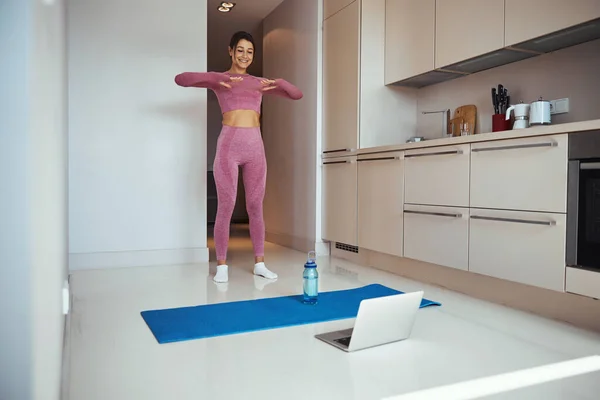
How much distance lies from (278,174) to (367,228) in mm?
1868

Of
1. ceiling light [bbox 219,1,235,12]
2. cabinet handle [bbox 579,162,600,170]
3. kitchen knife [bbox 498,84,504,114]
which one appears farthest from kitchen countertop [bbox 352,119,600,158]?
ceiling light [bbox 219,1,235,12]

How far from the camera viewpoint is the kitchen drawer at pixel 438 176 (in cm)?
295

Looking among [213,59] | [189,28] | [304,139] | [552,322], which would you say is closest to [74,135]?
[189,28]

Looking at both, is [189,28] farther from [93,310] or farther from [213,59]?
[213,59]

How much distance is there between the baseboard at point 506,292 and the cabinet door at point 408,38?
1.45 m

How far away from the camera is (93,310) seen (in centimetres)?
258

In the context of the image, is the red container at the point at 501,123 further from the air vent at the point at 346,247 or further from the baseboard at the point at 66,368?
the baseboard at the point at 66,368

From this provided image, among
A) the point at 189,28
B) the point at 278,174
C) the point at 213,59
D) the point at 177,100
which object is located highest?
the point at 213,59

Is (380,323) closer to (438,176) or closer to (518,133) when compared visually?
(518,133)

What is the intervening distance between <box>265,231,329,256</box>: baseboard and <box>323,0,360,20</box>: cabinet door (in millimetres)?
2109

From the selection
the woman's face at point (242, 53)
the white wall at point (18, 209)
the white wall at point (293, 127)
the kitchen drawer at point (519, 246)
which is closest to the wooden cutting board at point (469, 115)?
the kitchen drawer at point (519, 246)

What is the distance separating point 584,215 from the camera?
2277mm

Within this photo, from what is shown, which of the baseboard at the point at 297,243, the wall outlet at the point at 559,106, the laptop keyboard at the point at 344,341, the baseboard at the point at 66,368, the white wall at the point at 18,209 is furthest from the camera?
the baseboard at the point at 297,243

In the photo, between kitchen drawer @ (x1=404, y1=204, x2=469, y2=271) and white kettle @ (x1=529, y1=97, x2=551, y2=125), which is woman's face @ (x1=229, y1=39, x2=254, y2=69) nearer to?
kitchen drawer @ (x1=404, y1=204, x2=469, y2=271)
